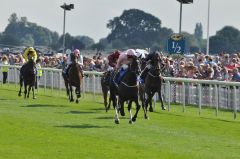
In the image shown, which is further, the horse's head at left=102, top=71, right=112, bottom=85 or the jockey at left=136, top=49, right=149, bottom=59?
the horse's head at left=102, top=71, right=112, bottom=85

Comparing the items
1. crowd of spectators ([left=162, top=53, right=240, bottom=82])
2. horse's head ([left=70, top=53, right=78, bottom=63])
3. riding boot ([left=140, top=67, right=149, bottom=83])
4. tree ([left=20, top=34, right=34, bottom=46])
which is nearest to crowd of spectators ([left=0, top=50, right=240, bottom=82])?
crowd of spectators ([left=162, top=53, right=240, bottom=82])

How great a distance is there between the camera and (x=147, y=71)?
79.8ft

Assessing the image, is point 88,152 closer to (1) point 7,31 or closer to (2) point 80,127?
(2) point 80,127

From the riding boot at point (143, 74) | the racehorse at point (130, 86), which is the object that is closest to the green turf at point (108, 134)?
the racehorse at point (130, 86)

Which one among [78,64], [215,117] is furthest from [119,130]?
[78,64]

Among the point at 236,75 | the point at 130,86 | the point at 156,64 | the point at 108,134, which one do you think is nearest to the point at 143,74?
the point at 156,64

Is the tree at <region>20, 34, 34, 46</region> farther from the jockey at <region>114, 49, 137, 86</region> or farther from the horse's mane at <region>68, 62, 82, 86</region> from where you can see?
the jockey at <region>114, 49, 137, 86</region>

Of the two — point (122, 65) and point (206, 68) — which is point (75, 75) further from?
point (122, 65)

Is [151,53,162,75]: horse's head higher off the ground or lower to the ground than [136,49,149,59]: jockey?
lower

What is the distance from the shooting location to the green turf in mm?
14125

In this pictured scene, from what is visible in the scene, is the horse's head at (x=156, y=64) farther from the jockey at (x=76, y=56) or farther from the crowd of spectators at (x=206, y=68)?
the jockey at (x=76, y=56)

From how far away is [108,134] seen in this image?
56.2ft

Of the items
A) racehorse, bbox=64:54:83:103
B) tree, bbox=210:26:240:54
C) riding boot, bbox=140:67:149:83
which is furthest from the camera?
tree, bbox=210:26:240:54

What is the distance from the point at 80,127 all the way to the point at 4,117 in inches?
105
